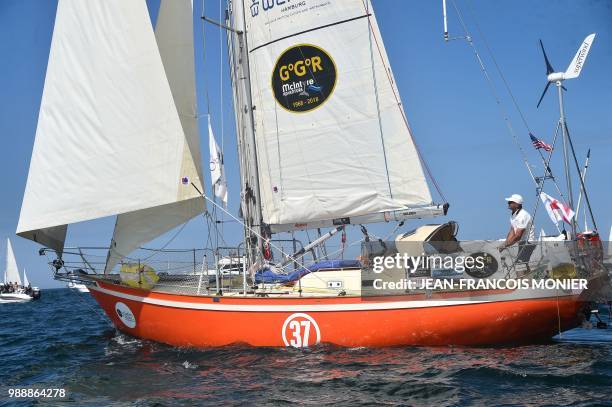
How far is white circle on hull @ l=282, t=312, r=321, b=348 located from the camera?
33.5 feet

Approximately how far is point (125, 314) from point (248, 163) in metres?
4.18

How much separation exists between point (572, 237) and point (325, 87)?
558 centimetres

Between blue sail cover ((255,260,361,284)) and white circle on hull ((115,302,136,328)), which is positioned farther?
white circle on hull ((115,302,136,328))

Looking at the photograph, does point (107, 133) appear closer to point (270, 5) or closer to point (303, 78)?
point (303, 78)

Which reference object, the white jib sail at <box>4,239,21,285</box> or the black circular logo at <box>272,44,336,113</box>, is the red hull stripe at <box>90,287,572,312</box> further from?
the white jib sail at <box>4,239,21,285</box>

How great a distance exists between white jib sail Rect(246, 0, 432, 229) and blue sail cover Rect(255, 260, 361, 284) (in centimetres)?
123

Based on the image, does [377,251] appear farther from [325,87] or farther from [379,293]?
[325,87]

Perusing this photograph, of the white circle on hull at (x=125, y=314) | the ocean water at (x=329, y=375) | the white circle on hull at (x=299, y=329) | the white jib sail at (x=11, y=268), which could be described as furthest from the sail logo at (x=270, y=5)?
the white jib sail at (x=11, y=268)

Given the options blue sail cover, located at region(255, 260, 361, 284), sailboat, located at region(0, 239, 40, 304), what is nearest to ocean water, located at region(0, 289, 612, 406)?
blue sail cover, located at region(255, 260, 361, 284)

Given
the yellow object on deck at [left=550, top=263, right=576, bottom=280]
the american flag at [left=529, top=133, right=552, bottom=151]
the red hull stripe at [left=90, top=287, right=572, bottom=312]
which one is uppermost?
the american flag at [left=529, top=133, right=552, bottom=151]

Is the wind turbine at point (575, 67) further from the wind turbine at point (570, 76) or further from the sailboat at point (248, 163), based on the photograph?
the sailboat at point (248, 163)

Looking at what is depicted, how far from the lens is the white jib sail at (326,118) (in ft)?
38.9

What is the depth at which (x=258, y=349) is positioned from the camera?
10461mm

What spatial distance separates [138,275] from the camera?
40.7ft
